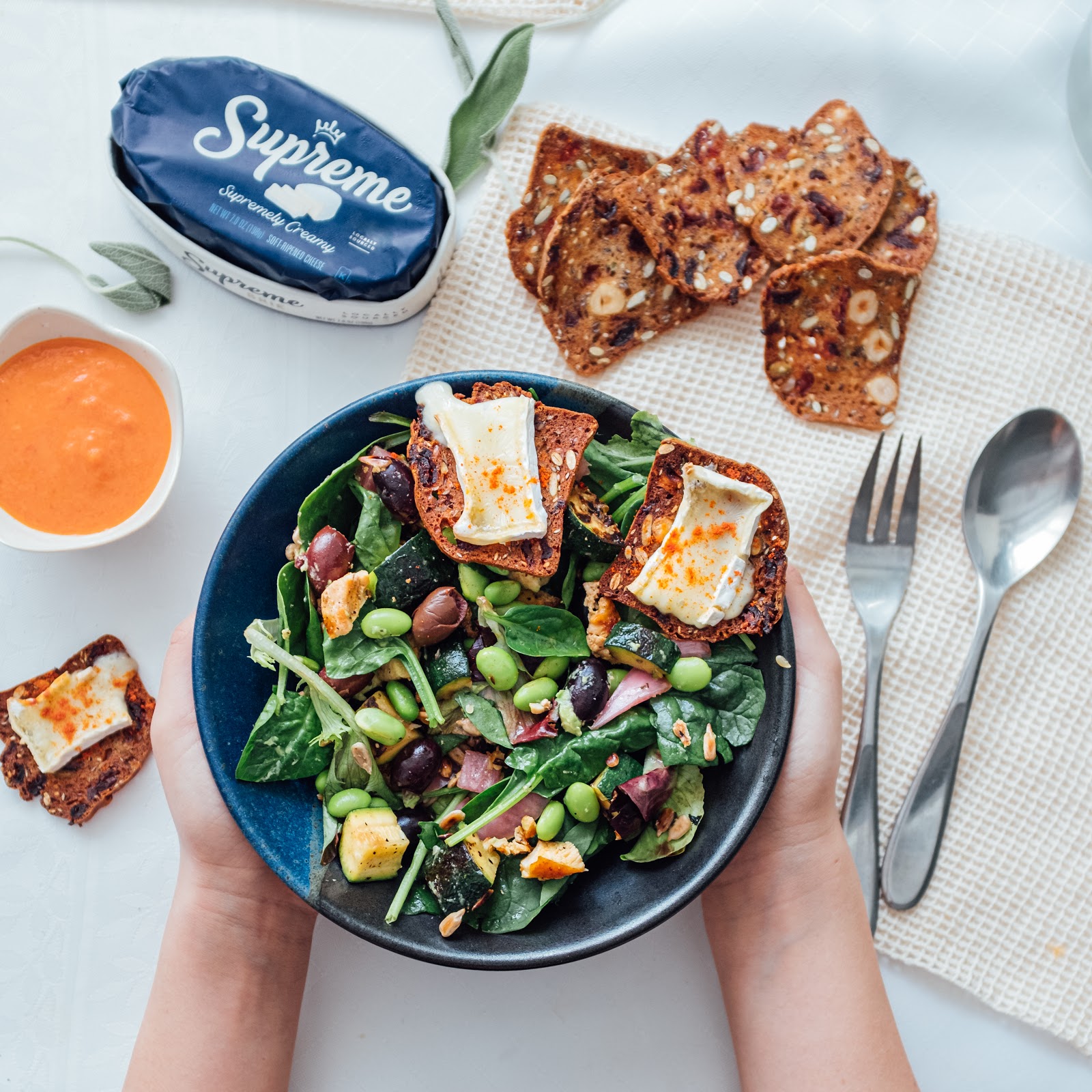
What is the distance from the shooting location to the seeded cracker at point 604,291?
2.07 metres

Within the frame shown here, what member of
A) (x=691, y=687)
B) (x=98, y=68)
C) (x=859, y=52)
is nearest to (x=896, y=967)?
(x=691, y=687)

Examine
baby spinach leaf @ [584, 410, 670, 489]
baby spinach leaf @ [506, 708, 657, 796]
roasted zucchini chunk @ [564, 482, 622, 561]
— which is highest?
baby spinach leaf @ [584, 410, 670, 489]

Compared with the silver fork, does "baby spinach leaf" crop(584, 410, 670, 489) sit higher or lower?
higher

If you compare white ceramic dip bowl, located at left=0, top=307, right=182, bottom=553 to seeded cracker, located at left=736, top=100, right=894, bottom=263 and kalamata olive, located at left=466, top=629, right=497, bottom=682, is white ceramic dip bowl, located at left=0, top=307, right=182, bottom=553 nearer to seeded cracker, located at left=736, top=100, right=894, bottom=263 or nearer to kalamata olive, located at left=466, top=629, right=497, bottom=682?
kalamata olive, located at left=466, top=629, right=497, bottom=682

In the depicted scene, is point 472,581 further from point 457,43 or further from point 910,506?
point 457,43

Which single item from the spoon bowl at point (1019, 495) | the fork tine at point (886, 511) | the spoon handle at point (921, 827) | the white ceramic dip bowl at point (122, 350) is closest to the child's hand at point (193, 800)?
the white ceramic dip bowl at point (122, 350)

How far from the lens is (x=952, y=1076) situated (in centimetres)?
210

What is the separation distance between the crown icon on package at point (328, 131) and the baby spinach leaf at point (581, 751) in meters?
1.34

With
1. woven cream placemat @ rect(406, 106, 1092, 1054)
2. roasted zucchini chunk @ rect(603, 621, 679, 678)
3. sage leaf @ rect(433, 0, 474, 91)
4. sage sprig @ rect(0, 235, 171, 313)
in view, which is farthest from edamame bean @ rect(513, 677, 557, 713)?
sage leaf @ rect(433, 0, 474, 91)

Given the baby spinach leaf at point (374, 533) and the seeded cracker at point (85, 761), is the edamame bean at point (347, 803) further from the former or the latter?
the seeded cracker at point (85, 761)

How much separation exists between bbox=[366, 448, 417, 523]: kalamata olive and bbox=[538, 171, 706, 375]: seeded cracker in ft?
2.07

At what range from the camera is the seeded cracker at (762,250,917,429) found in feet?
6.73

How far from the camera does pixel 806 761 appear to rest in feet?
5.73

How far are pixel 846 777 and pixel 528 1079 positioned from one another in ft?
3.29
